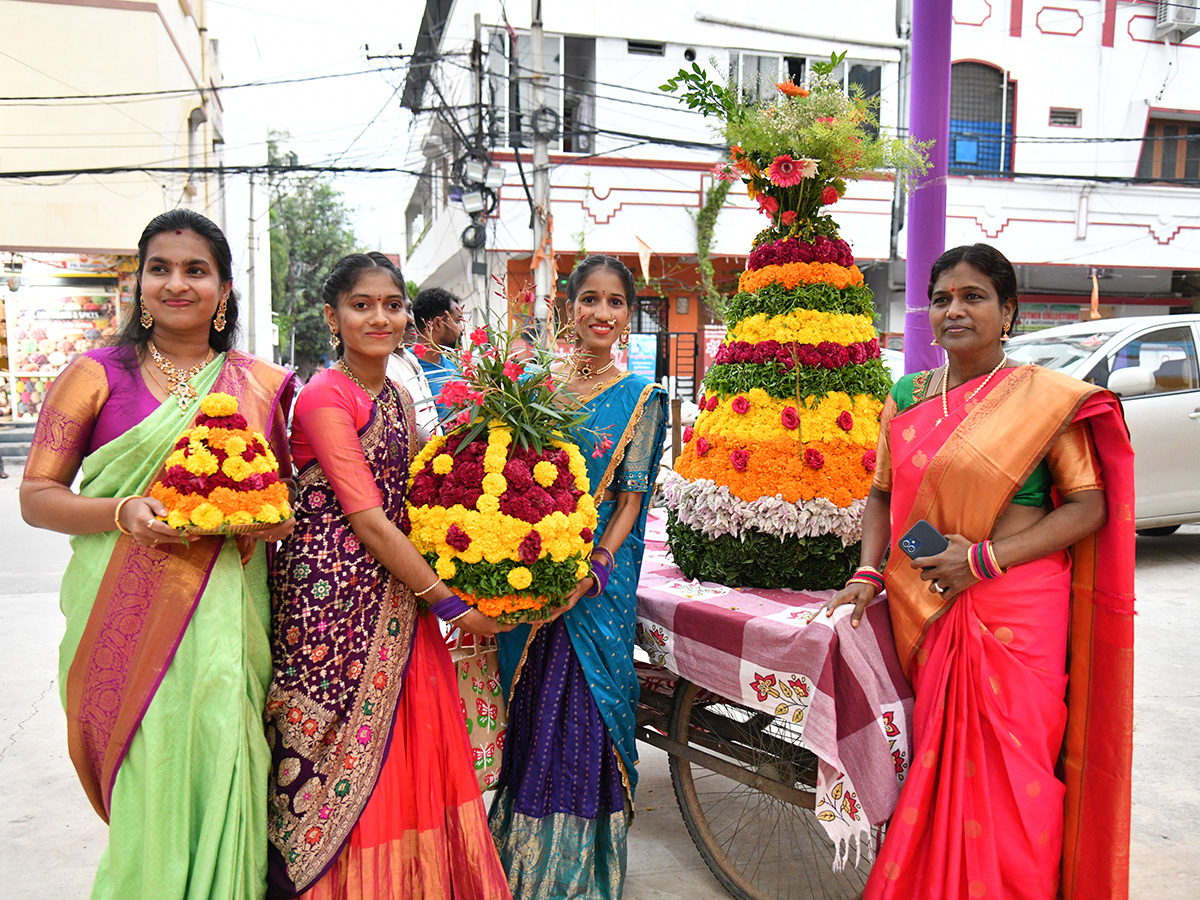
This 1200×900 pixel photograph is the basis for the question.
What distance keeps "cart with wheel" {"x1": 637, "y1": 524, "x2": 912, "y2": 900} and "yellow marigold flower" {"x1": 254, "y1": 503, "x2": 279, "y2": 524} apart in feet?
4.49

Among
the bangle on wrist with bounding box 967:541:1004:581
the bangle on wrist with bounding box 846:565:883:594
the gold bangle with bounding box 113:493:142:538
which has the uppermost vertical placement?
the gold bangle with bounding box 113:493:142:538

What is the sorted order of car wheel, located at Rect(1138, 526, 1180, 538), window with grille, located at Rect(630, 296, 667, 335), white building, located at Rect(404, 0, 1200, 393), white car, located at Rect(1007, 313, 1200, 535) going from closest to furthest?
1. white car, located at Rect(1007, 313, 1200, 535)
2. car wheel, located at Rect(1138, 526, 1180, 538)
3. white building, located at Rect(404, 0, 1200, 393)
4. window with grille, located at Rect(630, 296, 667, 335)

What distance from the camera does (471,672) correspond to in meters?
2.60

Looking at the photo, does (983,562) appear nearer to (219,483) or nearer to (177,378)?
(219,483)

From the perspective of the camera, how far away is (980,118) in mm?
15172

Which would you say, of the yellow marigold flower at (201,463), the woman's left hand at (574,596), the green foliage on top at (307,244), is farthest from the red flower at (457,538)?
the green foliage on top at (307,244)

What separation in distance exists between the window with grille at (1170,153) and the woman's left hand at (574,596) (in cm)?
1787

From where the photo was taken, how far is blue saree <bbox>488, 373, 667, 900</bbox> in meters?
2.53

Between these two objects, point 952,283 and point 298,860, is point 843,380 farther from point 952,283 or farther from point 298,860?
point 298,860

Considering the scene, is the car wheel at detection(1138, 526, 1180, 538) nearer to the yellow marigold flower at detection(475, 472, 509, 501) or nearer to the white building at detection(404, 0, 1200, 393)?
the yellow marigold flower at detection(475, 472, 509, 501)

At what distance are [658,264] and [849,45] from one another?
17.2 ft

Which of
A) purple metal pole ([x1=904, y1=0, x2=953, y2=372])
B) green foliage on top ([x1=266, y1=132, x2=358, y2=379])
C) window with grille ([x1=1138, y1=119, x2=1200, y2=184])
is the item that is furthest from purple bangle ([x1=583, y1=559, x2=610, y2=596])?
green foliage on top ([x1=266, y1=132, x2=358, y2=379])

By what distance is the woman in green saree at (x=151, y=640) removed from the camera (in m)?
1.96

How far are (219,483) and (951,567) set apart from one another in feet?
5.91
